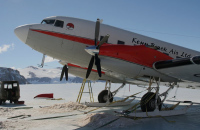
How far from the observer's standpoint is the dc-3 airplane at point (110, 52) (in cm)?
1041

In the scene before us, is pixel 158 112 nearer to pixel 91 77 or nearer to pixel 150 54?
pixel 150 54

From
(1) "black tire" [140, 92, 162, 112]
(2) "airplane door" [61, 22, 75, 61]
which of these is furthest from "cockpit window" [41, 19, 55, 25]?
(1) "black tire" [140, 92, 162, 112]

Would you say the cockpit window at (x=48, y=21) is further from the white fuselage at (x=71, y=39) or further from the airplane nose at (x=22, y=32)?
the airplane nose at (x=22, y=32)

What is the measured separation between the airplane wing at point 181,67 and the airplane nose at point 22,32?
8.17 meters

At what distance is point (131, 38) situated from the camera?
13102mm

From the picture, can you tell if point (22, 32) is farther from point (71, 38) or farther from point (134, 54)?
point (134, 54)

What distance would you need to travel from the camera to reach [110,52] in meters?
10.1

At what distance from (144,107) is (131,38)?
481cm

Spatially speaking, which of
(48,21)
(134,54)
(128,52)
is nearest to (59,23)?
(48,21)

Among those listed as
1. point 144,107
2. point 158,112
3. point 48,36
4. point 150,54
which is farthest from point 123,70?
point 48,36

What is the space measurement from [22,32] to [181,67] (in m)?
9.75

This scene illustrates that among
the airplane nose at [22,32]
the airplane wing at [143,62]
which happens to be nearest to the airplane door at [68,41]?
the airplane nose at [22,32]

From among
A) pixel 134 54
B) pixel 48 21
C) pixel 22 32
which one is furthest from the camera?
pixel 48 21

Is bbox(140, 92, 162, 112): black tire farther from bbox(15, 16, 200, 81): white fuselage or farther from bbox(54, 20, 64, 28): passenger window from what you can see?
bbox(54, 20, 64, 28): passenger window
